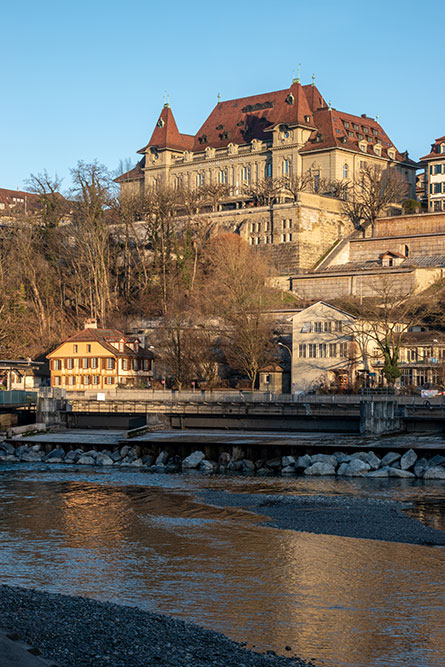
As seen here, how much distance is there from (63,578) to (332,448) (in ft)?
78.0

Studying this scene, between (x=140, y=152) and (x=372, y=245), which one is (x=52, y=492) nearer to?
(x=372, y=245)

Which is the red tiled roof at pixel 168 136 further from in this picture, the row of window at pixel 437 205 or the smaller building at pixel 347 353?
the smaller building at pixel 347 353

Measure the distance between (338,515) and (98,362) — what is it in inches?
1987

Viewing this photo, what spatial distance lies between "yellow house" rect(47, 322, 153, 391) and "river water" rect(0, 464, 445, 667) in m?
43.0

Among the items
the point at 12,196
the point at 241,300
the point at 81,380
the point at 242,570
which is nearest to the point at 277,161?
the point at 241,300

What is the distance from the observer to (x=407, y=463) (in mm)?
42188

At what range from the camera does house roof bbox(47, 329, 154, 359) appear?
263 ft

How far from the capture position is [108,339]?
3204 inches

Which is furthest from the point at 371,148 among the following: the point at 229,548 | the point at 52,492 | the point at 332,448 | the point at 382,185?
the point at 229,548

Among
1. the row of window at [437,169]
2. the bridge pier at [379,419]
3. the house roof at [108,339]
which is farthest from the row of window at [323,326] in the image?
the row of window at [437,169]

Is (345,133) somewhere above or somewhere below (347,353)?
above

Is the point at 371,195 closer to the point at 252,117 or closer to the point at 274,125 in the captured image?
the point at 274,125

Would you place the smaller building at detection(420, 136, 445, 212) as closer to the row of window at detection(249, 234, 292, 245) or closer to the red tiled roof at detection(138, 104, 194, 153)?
the row of window at detection(249, 234, 292, 245)

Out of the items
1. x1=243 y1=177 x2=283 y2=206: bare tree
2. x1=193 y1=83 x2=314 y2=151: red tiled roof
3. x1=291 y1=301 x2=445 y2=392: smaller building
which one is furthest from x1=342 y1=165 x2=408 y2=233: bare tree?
x1=291 y1=301 x2=445 y2=392: smaller building
